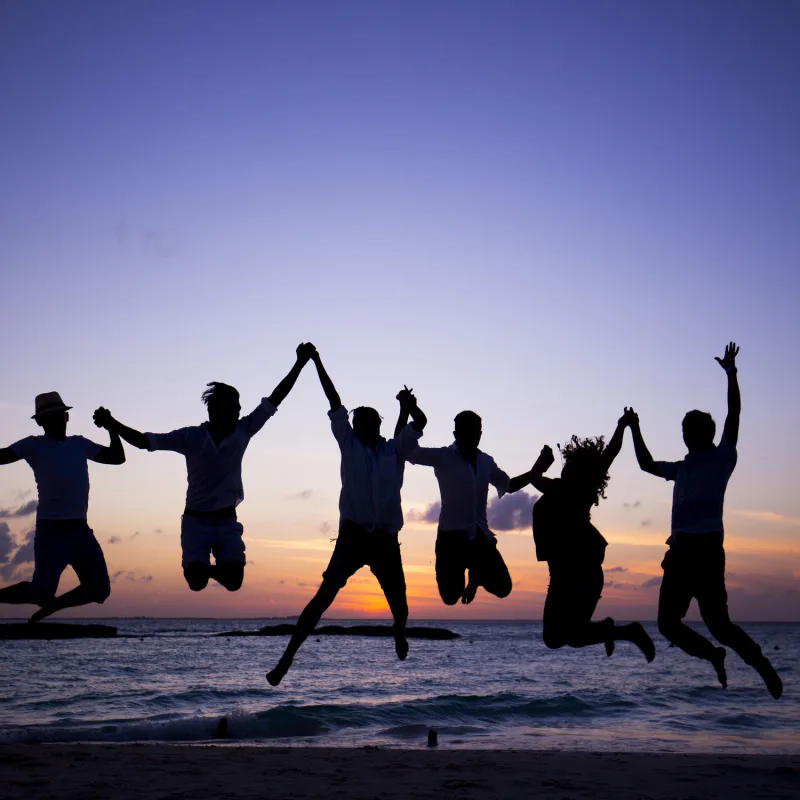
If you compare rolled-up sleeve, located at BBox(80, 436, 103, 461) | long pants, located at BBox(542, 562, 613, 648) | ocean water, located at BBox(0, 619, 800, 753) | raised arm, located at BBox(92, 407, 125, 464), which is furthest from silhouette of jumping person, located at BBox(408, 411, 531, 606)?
Answer: ocean water, located at BBox(0, 619, 800, 753)

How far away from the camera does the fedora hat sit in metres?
9.27

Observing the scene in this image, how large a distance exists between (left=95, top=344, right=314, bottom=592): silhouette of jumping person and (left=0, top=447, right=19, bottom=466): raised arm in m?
1.39

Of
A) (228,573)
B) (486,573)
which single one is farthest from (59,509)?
(486,573)

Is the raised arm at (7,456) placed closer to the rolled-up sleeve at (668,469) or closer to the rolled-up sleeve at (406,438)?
the rolled-up sleeve at (406,438)

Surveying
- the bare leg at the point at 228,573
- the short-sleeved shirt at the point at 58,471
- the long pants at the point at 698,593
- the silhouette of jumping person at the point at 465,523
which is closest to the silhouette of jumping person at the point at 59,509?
the short-sleeved shirt at the point at 58,471

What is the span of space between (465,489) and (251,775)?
20.7 feet

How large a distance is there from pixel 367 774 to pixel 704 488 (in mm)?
7656

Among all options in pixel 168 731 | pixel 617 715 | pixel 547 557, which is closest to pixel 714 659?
pixel 547 557

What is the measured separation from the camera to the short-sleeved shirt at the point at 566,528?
8250 millimetres

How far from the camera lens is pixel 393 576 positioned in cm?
928

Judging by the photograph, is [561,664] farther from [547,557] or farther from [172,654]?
[547,557]

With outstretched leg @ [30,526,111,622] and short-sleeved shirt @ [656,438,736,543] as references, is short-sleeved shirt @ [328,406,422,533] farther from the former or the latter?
short-sleeved shirt @ [656,438,736,543]

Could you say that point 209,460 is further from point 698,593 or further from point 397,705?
point 397,705

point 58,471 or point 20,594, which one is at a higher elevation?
point 58,471
